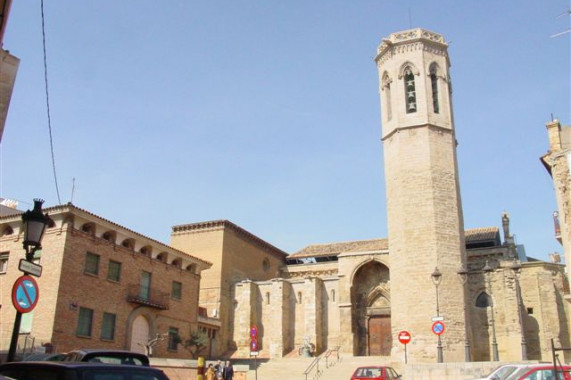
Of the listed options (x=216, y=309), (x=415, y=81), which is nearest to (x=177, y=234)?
(x=216, y=309)

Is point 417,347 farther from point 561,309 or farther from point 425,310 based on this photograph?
point 561,309

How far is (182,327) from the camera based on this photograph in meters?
31.8

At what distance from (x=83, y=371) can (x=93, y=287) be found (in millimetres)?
21557

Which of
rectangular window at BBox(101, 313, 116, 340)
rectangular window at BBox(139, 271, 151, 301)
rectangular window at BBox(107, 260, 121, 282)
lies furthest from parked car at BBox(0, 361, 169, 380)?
rectangular window at BBox(139, 271, 151, 301)

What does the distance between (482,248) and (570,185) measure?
14778 millimetres

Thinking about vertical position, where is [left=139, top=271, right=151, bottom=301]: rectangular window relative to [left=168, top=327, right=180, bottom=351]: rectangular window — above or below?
above

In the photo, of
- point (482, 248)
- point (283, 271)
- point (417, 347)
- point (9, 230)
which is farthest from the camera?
point (283, 271)

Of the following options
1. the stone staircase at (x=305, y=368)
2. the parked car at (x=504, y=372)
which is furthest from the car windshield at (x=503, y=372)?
the stone staircase at (x=305, y=368)

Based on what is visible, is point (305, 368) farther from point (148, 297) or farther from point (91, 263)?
point (91, 263)

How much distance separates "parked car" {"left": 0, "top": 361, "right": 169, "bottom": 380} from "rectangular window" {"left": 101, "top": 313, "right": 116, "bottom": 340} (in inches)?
830

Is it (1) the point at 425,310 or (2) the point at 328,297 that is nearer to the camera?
(1) the point at 425,310

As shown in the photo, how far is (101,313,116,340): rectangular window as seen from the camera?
85.7 feet

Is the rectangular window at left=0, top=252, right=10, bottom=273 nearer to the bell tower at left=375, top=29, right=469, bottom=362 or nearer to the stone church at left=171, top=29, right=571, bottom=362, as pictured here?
the stone church at left=171, top=29, right=571, bottom=362

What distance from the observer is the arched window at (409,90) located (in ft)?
107
